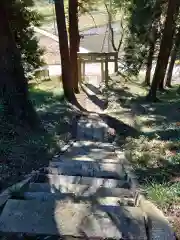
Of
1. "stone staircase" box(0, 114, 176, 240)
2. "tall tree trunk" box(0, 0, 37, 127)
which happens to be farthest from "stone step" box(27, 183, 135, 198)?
"tall tree trunk" box(0, 0, 37, 127)

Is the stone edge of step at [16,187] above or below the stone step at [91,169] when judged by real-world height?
above

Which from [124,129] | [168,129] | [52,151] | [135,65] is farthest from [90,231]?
[135,65]

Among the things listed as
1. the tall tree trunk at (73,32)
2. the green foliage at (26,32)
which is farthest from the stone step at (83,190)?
the green foliage at (26,32)

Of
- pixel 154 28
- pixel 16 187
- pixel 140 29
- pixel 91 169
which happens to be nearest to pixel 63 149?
pixel 91 169

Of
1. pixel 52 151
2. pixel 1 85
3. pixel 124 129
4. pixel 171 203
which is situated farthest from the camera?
pixel 124 129

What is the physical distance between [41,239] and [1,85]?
184 inches

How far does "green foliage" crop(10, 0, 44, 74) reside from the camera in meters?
16.9

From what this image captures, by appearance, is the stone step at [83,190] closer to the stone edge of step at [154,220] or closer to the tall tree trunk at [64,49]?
the stone edge of step at [154,220]

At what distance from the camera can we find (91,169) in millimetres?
5227

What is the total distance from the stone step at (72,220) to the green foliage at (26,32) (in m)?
13.9

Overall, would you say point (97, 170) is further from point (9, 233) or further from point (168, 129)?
point (168, 129)

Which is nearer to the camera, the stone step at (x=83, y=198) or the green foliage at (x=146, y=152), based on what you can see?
the stone step at (x=83, y=198)

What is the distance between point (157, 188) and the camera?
4.15m

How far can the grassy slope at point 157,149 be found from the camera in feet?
13.0
